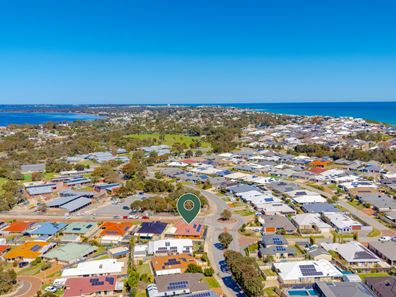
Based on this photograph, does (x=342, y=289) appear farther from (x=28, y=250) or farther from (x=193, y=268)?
(x=28, y=250)

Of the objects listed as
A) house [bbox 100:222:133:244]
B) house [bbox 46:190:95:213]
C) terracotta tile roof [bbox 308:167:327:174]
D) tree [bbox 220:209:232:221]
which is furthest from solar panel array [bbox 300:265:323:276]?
terracotta tile roof [bbox 308:167:327:174]

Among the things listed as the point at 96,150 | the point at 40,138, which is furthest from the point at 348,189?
the point at 40,138

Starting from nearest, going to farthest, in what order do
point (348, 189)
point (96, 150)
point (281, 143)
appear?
point (348, 189) < point (96, 150) < point (281, 143)

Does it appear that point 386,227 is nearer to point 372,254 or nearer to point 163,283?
point 372,254

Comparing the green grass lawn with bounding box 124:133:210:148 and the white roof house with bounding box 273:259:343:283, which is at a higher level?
the white roof house with bounding box 273:259:343:283

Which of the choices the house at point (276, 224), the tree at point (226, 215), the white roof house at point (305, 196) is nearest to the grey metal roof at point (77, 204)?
the tree at point (226, 215)

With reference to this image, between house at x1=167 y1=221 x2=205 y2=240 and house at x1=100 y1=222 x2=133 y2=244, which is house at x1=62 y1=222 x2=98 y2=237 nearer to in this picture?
house at x1=100 y1=222 x2=133 y2=244
